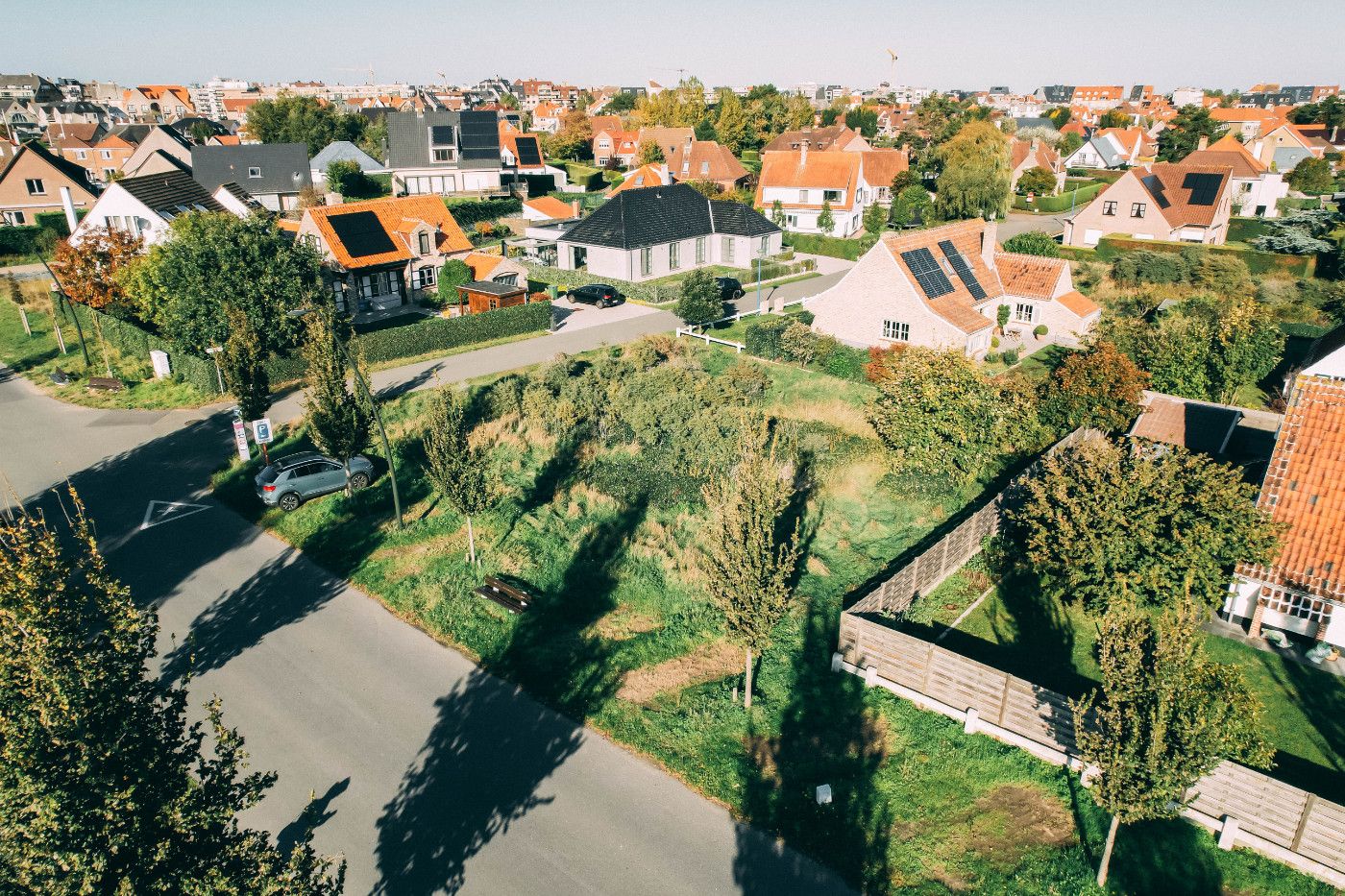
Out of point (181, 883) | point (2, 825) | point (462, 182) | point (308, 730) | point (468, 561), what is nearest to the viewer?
point (2, 825)

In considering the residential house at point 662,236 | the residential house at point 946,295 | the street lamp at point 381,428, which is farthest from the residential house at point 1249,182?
the street lamp at point 381,428

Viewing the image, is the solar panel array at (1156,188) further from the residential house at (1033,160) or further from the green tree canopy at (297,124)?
the green tree canopy at (297,124)

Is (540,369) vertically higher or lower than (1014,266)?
lower

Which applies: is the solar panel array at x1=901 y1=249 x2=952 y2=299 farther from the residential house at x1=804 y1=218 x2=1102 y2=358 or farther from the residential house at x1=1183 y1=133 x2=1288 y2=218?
the residential house at x1=1183 y1=133 x2=1288 y2=218

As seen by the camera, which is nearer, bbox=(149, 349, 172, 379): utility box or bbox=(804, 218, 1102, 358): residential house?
bbox=(804, 218, 1102, 358): residential house

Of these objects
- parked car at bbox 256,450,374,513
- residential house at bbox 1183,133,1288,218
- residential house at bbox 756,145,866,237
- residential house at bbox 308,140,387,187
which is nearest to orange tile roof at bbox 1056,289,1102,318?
residential house at bbox 756,145,866,237

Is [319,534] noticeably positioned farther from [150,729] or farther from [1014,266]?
[1014,266]

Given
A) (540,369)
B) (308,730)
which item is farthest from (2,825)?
(540,369)
